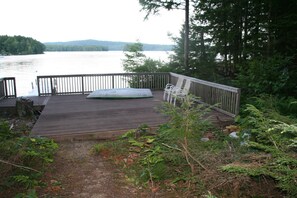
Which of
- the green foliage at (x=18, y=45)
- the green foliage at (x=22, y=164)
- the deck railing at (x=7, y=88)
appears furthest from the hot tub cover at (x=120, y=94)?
the green foliage at (x=18, y=45)

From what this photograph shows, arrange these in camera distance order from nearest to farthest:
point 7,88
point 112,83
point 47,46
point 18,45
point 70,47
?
point 7,88 < point 112,83 < point 18,45 < point 47,46 < point 70,47

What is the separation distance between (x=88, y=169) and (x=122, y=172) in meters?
0.50

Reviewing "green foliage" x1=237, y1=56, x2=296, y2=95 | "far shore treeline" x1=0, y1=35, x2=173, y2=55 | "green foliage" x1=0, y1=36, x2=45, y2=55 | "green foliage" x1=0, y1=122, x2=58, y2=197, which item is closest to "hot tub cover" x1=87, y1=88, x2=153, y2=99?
"green foliage" x1=237, y1=56, x2=296, y2=95

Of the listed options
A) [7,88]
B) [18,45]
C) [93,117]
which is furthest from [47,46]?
[93,117]

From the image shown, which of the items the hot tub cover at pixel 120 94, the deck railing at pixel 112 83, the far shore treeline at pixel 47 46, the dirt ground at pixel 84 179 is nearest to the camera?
the dirt ground at pixel 84 179

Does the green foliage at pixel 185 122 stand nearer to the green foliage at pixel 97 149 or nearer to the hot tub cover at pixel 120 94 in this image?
the green foliage at pixel 97 149

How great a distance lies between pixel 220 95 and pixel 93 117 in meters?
3.14

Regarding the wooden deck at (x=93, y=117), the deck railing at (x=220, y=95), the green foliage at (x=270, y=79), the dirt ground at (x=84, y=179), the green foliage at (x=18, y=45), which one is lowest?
the dirt ground at (x=84, y=179)

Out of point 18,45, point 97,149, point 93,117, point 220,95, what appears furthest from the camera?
point 18,45

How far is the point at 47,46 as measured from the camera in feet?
103

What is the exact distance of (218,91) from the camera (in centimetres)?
596

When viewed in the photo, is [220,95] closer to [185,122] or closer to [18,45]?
[185,122]

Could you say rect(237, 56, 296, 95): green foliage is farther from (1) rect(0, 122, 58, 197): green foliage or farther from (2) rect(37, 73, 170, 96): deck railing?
(1) rect(0, 122, 58, 197): green foliage

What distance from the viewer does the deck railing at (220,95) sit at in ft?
17.7
